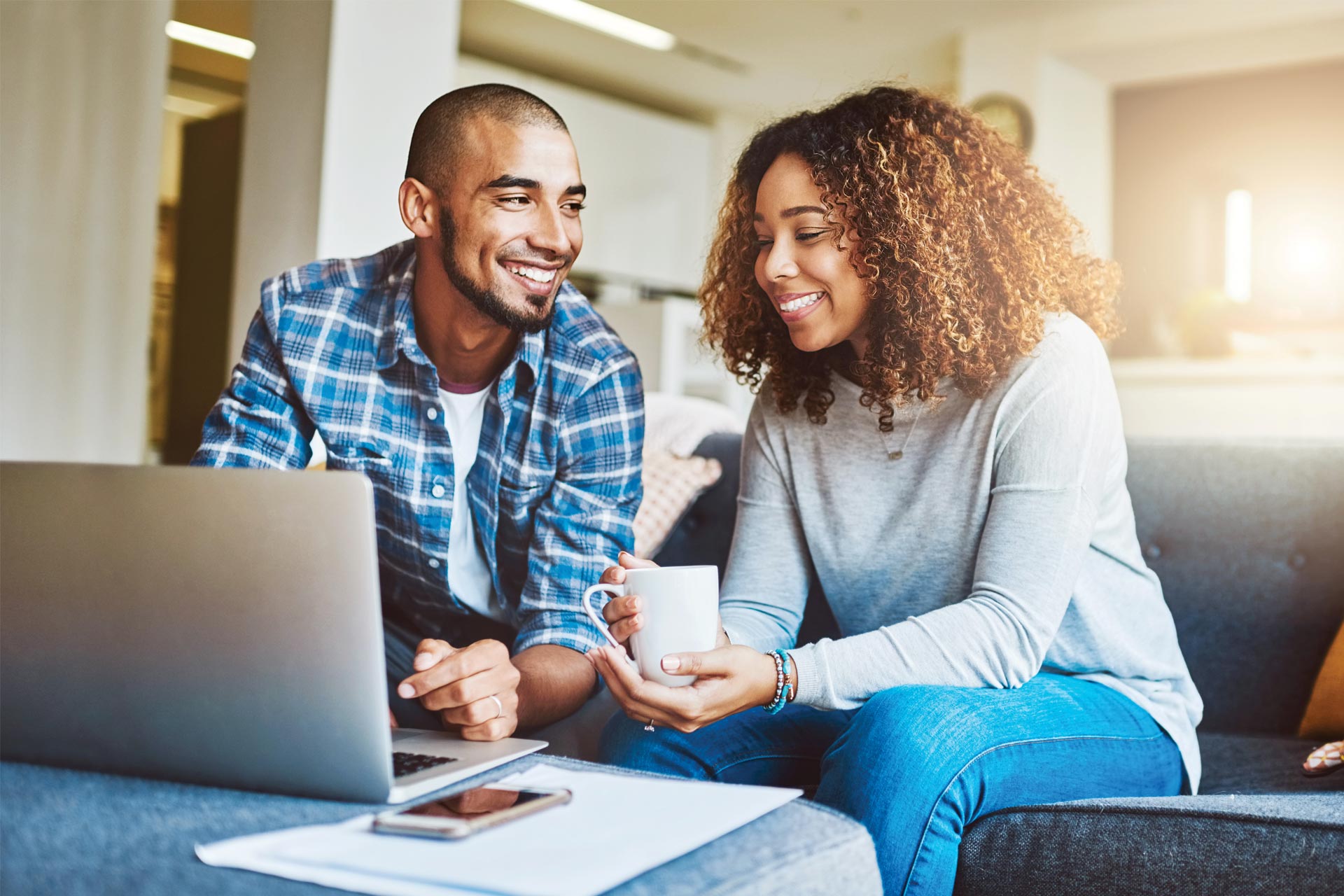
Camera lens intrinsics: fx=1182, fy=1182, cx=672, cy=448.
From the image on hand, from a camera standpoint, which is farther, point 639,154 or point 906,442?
point 639,154

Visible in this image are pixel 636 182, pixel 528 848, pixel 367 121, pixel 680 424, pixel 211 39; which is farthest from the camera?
pixel 636 182

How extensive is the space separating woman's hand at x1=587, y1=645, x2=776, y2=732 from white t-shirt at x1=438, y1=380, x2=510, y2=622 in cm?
47

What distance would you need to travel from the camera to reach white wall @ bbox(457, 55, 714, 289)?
20.0 feet

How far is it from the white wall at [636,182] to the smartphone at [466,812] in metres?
5.43

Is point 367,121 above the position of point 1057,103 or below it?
below

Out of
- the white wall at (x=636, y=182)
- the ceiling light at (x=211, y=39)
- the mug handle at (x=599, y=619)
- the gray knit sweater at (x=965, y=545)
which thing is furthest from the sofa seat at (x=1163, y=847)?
the white wall at (x=636, y=182)

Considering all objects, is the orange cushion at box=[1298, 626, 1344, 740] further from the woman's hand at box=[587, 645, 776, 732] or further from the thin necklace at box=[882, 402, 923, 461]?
the woman's hand at box=[587, 645, 776, 732]

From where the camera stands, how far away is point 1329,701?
4.62ft

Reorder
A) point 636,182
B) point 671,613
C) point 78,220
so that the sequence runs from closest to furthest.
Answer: point 671,613, point 78,220, point 636,182

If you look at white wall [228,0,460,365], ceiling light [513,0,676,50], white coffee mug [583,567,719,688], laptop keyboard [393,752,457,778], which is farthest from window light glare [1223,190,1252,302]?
laptop keyboard [393,752,457,778]

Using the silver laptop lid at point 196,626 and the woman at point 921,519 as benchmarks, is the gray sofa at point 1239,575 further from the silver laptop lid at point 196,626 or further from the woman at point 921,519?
the silver laptop lid at point 196,626

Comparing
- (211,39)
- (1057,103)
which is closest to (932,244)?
(1057,103)

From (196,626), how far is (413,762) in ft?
0.61

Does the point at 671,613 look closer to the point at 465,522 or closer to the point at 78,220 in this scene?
the point at 465,522
